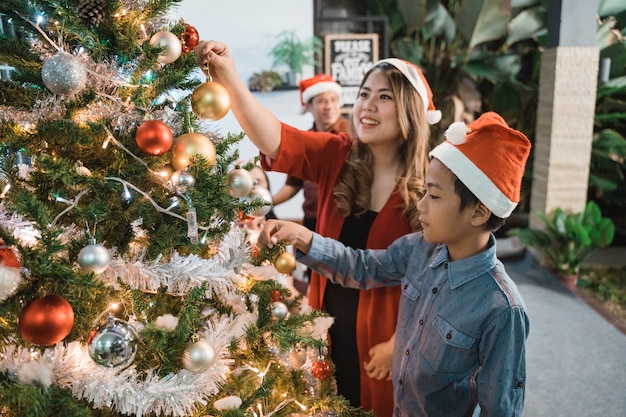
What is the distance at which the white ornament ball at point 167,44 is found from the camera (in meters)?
1.01

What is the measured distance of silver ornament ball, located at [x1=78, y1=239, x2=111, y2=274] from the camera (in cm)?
89

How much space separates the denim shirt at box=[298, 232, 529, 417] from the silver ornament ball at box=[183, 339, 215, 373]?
57 cm

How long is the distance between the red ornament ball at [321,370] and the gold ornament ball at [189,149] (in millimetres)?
683

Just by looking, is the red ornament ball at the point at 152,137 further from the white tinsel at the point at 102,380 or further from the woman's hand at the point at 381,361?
the woman's hand at the point at 381,361

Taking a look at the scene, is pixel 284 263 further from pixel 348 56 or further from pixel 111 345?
pixel 348 56

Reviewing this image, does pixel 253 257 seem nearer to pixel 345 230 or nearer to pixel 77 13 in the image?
pixel 345 230

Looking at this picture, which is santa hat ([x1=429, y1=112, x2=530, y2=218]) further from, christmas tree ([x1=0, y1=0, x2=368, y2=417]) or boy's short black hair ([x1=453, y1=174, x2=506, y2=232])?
christmas tree ([x1=0, y1=0, x2=368, y2=417])

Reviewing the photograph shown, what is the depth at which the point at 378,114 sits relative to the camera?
1677 mm

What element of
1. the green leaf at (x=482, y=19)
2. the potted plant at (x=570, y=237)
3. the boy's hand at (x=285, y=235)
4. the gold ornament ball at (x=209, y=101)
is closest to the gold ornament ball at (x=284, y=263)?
the boy's hand at (x=285, y=235)

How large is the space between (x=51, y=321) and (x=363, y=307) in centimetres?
107

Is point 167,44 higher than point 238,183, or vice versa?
point 167,44

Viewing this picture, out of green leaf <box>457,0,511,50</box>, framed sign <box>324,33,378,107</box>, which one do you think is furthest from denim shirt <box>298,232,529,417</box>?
green leaf <box>457,0,511,50</box>

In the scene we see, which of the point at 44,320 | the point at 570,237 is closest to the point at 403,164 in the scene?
the point at 44,320

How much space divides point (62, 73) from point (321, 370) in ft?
3.20
